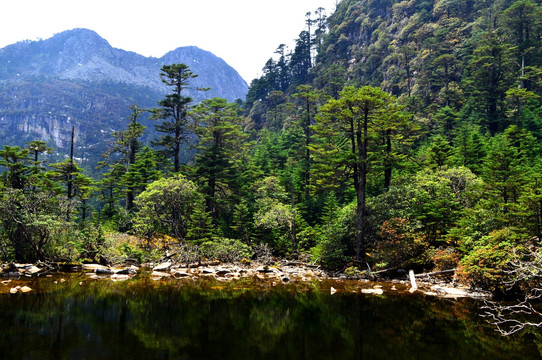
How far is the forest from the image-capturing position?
732 inches

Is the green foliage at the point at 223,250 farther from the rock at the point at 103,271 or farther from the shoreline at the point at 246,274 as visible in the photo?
the rock at the point at 103,271

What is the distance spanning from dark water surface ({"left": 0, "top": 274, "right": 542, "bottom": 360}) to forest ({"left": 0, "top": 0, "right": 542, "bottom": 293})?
2937mm

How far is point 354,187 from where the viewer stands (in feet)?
104

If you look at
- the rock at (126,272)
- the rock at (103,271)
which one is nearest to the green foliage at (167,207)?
the rock at (126,272)

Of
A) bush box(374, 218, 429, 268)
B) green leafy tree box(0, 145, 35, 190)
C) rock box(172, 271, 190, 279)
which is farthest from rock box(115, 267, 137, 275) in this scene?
bush box(374, 218, 429, 268)

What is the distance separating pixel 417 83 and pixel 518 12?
16.7m

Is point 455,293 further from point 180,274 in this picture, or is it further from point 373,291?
point 180,274

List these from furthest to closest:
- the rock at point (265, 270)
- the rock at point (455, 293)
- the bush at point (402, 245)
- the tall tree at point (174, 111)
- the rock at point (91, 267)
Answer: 1. the tall tree at point (174, 111)
2. the rock at point (265, 270)
3. the rock at point (91, 267)
4. the bush at point (402, 245)
5. the rock at point (455, 293)

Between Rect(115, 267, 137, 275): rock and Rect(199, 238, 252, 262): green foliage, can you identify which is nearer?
Rect(115, 267, 137, 275): rock

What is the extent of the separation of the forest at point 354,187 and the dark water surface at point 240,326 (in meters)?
2.94

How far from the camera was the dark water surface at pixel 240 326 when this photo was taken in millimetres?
8820

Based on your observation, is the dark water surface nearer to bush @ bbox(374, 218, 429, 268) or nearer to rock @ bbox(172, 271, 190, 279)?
bush @ bbox(374, 218, 429, 268)

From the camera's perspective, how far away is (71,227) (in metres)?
24.3

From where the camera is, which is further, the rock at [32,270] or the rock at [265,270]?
the rock at [265,270]
